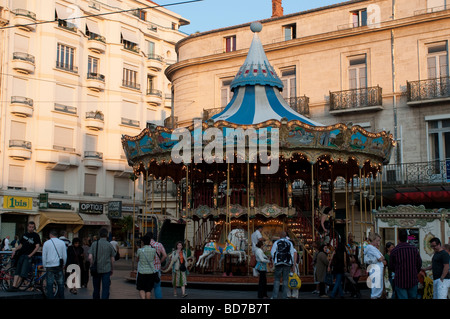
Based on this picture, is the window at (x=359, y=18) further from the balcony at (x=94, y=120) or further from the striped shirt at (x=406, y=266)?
the balcony at (x=94, y=120)

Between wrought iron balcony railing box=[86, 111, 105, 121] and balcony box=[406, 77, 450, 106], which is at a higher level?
wrought iron balcony railing box=[86, 111, 105, 121]

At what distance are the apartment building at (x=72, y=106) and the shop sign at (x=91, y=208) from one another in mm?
77

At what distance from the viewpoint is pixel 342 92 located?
2897cm

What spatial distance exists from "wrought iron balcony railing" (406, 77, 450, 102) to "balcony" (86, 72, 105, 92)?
2445cm

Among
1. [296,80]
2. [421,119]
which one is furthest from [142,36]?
[421,119]

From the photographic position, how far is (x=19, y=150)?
123 ft

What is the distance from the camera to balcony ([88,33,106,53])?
43750mm

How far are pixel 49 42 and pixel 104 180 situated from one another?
35.3 ft

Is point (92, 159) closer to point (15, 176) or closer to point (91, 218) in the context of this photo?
point (91, 218)

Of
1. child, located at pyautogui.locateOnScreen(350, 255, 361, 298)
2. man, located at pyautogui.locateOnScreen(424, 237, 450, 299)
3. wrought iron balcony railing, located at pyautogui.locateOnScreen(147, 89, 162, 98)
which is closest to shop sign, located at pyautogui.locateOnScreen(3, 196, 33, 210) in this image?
wrought iron balcony railing, located at pyautogui.locateOnScreen(147, 89, 162, 98)

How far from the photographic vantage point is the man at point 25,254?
45.5ft

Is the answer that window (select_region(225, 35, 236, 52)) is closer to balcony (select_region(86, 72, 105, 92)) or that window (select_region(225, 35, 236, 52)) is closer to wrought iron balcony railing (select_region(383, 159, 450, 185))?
wrought iron balcony railing (select_region(383, 159, 450, 185))

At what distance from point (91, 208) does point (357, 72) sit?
22218 millimetres
